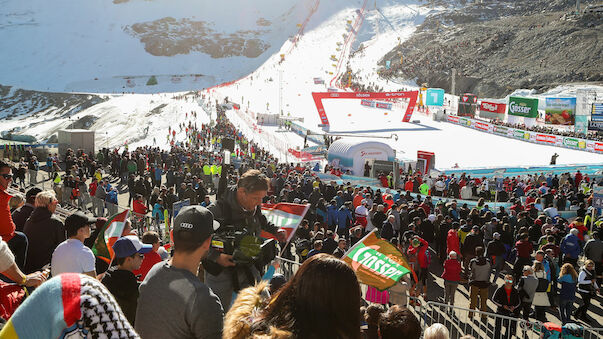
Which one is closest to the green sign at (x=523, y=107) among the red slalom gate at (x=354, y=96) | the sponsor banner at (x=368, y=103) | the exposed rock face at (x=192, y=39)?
the red slalom gate at (x=354, y=96)

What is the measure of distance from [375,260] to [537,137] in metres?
36.3

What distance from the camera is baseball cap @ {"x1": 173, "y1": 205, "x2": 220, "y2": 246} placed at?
280cm

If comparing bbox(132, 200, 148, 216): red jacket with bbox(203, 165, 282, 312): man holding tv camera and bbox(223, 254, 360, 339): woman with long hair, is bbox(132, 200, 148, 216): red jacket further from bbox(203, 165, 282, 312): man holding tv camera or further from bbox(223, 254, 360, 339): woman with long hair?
bbox(223, 254, 360, 339): woman with long hair

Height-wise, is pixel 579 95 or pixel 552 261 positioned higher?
pixel 579 95

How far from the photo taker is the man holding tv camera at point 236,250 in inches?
142

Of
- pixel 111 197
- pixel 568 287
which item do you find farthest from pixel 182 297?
pixel 111 197

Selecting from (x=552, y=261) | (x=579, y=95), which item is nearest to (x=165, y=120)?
(x=579, y=95)

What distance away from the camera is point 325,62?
89188 mm

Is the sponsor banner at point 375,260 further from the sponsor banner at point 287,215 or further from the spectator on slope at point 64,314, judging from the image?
the spectator on slope at point 64,314

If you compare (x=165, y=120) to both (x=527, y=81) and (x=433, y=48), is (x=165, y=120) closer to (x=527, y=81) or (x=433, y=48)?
(x=527, y=81)

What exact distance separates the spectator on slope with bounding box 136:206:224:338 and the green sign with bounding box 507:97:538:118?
45794 mm

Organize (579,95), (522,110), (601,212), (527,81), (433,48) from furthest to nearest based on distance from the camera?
(433,48)
(527,81)
(522,110)
(579,95)
(601,212)

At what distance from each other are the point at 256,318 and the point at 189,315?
523 millimetres

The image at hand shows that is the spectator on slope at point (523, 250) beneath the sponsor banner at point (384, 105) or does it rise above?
beneath
